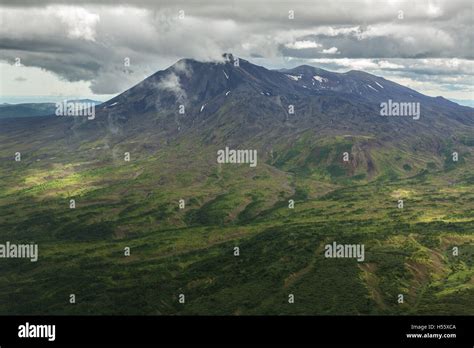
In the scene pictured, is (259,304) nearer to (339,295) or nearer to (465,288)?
(339,295)
